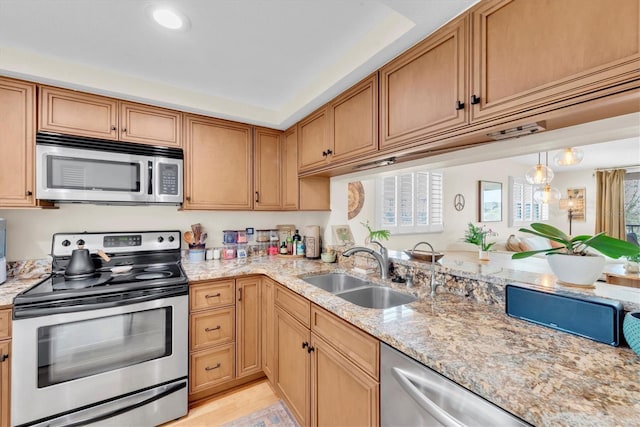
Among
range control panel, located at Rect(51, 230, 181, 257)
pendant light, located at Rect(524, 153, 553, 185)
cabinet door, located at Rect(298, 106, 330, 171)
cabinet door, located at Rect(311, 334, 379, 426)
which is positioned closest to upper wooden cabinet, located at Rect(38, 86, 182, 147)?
range control panel, located at Rect(51, 230, 181, 257)

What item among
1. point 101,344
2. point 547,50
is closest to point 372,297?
point 547,50

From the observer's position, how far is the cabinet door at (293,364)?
1543 mm

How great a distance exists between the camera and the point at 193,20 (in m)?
1.39

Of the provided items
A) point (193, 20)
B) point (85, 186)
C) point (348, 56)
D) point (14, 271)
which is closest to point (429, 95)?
point (348, 56)

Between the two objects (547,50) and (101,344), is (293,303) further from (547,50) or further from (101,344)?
(547,50)

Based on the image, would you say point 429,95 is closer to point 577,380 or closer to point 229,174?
point 577,380

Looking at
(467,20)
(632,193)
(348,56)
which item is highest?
(348,56)

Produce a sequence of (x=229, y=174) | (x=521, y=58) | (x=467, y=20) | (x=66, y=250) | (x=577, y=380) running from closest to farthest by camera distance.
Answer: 1. (x=577, y=380)
2. (x=521, y=58)
3. (x=467, y=20)
4. (x=66, y=250)
5. (x=229, y=174)

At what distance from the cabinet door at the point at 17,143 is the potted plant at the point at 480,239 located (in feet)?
10.8

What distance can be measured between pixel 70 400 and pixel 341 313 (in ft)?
5.36

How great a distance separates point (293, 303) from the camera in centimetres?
169

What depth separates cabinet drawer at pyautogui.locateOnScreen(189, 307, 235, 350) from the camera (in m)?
1.90

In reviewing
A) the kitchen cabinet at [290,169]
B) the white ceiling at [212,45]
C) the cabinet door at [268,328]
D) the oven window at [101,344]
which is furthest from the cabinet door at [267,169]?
the oven window at [101,344]

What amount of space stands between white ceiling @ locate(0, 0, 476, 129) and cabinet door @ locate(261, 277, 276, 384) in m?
1.45
